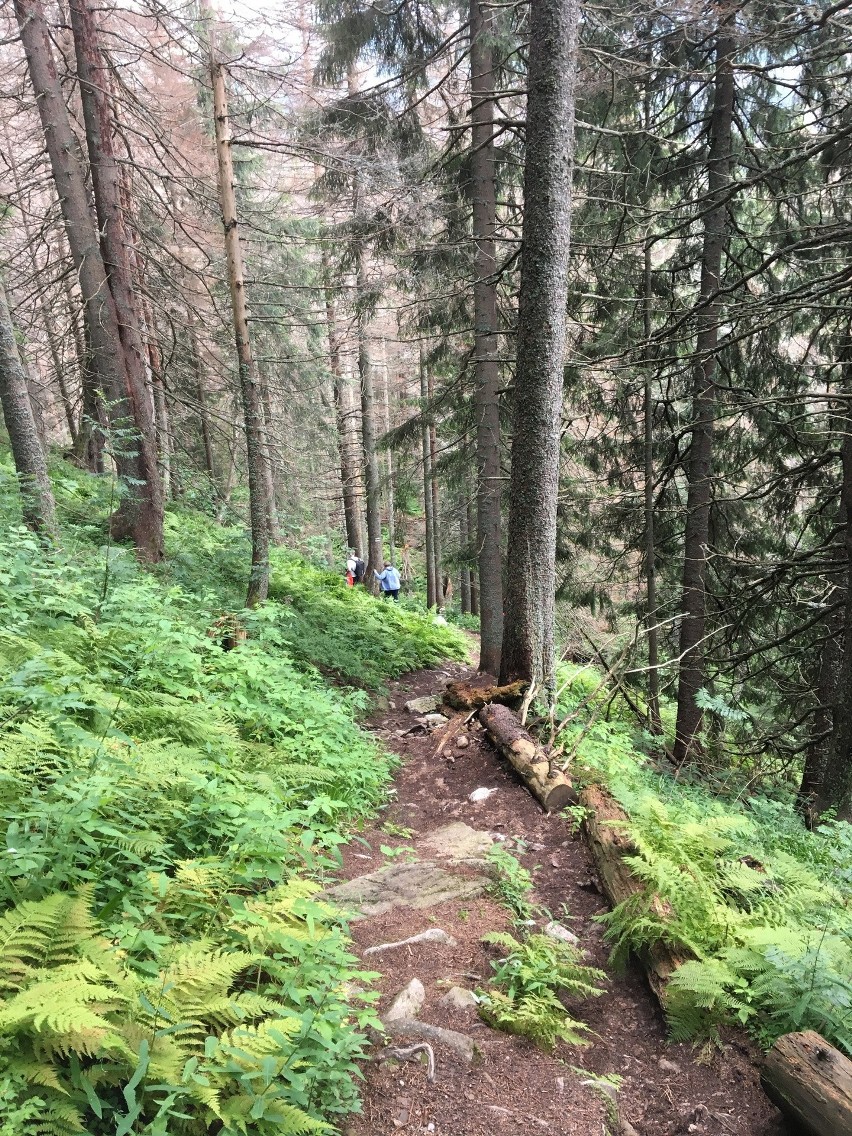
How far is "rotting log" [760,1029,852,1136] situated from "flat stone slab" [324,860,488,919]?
191 cm

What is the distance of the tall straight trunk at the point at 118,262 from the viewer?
7.69m

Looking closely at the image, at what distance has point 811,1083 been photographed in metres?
2.20

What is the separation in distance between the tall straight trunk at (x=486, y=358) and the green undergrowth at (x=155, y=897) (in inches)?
192

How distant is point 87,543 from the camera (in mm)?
7852

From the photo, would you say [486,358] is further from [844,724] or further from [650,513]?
[844,724]

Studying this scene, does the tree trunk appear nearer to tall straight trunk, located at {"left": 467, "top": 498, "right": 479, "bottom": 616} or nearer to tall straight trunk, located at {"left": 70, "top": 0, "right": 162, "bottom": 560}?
tall straight trunk, located at {"left": 467, "top": 498, "right": 479, "bottom": 616}

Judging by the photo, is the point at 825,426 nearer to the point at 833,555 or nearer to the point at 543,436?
the point at 833,555

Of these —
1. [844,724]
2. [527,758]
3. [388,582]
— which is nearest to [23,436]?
[527,758]

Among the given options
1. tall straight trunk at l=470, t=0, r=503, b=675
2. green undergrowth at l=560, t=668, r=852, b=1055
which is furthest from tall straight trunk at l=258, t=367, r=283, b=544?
green undergrowth at l=560, t=668, r=852, b=1055

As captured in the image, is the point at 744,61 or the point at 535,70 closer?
the point at 535,70

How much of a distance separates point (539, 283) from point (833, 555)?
4925mm

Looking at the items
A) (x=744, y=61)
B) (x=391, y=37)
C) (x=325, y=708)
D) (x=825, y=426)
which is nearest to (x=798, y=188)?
(x=744, y=61)

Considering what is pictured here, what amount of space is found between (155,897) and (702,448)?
8580 mm

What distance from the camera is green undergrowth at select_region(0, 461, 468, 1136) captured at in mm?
1842
